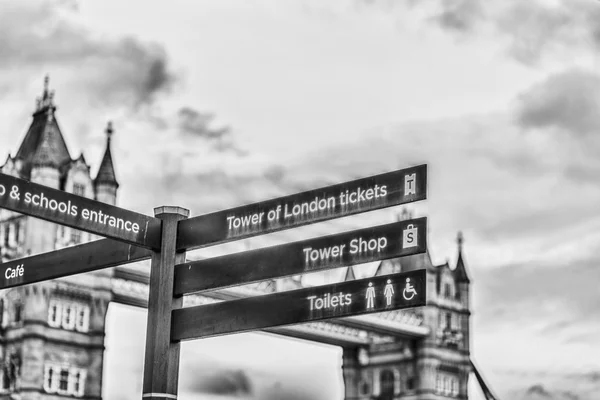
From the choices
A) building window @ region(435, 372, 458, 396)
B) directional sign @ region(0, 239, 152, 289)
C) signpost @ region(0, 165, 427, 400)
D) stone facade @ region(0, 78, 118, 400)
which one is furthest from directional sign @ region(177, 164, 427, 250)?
building window @ region(435, 372, 458, 396)

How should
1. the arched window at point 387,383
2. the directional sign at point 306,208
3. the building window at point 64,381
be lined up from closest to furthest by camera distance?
the directional sign at point 306,208 < the building window at point 64,381 < the arched window at point 387,383

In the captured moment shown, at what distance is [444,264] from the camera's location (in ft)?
251

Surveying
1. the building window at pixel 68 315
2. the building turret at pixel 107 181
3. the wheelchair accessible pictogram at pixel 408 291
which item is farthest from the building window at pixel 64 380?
the wheelchair accessible pictogram at pixel 408 291

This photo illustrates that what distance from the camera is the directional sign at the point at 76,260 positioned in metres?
13.2

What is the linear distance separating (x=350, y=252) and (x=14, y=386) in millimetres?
44227

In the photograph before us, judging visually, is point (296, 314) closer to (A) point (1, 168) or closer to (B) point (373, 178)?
(B) point (373, 178)

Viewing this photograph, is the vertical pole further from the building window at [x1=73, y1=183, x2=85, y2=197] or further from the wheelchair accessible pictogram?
the building window at [x1=73, y1=183, x2=85, y2=197]

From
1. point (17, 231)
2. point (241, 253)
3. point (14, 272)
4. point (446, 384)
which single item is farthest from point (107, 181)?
point (241, 253)

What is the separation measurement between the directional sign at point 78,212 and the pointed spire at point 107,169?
44282mm

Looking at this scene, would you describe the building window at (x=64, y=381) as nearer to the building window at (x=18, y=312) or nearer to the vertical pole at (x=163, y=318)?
the building window at (x=18, y=312)

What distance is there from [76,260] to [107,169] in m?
44.0

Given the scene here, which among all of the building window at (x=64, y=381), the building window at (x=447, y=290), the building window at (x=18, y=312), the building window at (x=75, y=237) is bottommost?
the building window at (x=64, y=381)

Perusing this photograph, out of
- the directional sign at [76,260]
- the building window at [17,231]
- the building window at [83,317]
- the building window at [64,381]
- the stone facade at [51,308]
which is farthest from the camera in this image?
the building window at [83,317]

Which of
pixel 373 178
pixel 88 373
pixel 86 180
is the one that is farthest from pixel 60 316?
pixel 373 178
